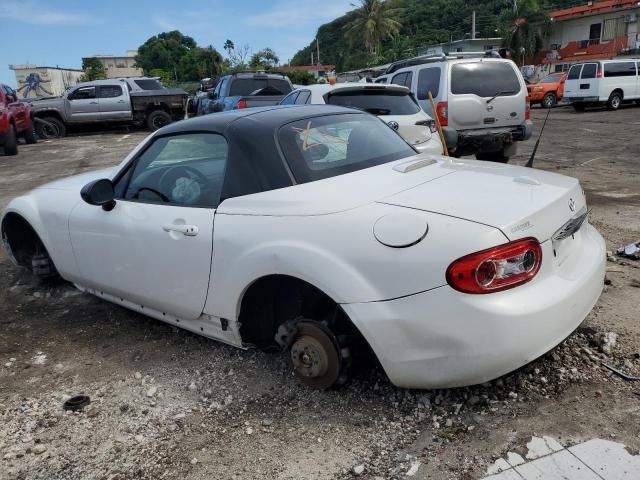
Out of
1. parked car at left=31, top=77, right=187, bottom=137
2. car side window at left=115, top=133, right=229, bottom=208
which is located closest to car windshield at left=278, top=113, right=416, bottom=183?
car side window at left=115, top=133, right=229, bottom=208

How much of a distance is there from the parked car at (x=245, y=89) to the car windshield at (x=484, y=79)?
4875 millimetres

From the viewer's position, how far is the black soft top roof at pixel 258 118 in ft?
10.1

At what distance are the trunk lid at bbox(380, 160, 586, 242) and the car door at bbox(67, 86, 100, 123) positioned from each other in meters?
18.7

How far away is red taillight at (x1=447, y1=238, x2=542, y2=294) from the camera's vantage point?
2.20 meters

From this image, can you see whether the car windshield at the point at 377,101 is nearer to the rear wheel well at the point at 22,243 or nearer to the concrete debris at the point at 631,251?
the concrete debris at the point at 631,251

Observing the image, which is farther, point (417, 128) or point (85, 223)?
point (417, 128)

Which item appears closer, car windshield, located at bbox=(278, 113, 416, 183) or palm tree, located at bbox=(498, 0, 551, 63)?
car windshield, located at bbox=(278, 113, 416, 183)

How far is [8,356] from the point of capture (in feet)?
11.5

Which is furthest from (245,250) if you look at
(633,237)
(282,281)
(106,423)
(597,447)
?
(633,237)

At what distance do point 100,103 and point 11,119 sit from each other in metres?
5.10

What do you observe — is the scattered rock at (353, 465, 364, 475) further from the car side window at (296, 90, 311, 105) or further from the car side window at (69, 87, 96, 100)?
the car side window at (69, 87, 96, 100)

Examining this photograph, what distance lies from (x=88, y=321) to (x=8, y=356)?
1.93ft

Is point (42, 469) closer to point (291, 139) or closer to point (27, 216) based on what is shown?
point (291, 139)

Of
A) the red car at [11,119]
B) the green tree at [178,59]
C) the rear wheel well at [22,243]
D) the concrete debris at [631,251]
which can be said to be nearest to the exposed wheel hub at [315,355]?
the rear wheel well at [22,243]
